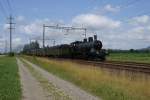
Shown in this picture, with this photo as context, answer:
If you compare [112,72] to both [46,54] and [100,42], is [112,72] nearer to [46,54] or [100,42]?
[100,42]

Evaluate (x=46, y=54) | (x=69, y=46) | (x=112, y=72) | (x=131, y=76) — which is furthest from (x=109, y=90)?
(x=46, y=54)

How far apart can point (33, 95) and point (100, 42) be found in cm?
3284

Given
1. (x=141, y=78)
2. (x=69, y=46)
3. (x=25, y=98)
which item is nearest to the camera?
(x=25, y=98)

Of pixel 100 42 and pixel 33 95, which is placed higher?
pixel 100 42

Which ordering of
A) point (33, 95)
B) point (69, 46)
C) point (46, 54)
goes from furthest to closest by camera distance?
point (46, 54)
point (69, 46)
point (33, 95)

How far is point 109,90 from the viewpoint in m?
16.8

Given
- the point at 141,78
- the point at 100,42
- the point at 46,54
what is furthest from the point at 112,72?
the point at 46,54

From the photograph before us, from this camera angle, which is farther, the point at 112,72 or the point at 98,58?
the point at 98,58

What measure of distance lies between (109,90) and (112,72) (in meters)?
10.0

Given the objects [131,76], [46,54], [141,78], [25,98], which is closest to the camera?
[25,98]

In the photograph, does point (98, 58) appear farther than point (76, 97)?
Yes

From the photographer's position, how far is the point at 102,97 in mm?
15211

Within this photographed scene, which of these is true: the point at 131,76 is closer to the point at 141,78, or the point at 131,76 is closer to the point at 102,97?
the point at 141,78

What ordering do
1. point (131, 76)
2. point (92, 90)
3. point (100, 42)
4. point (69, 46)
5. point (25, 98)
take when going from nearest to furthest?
point (25, 98) < point (92, 90) < point (131, 76) < point (100, 42) < point (69, 46)
